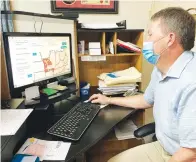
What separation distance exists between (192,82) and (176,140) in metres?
0.33

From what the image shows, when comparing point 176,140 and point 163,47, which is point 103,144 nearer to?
point 176,140

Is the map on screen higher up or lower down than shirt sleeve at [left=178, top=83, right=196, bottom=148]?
higher up

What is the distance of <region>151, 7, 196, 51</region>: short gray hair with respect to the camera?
36.6 inches

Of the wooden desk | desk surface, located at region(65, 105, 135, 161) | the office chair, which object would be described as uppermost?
desk surface, located at region(65, 105, 135, 161)

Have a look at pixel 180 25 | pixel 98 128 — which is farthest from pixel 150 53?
pixel 98 128

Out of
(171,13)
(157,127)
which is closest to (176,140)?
(157,127)

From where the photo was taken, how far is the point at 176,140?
3.15ft

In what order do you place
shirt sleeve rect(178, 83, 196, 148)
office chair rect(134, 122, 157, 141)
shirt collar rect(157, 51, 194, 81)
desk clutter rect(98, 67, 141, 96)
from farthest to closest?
desk clutter rect(98, 67, 141, 96), office chair rect(134, 122, 157, 141), shirt collar rect(157, 51, 194, 81), shirt sleeve rect(178, 83, 196, 148)

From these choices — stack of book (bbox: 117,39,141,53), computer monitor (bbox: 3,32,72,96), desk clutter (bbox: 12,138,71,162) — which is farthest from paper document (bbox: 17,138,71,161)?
stack of book (bbox: 117,39,141,53)

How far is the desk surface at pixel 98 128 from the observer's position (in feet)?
2.74

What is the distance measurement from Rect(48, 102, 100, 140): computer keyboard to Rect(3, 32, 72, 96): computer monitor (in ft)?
1.02

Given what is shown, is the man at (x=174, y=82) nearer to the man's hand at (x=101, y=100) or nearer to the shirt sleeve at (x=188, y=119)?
the shirt sleeve at (x=188, y=119)

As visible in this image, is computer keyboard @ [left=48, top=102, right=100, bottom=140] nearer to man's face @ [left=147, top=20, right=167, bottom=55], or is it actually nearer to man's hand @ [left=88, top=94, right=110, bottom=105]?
man's hand @ [left=88, top=94, right=110, bottom=105]

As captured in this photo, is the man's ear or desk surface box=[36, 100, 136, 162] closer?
desk surface box=[36, 100, 136, 162]
